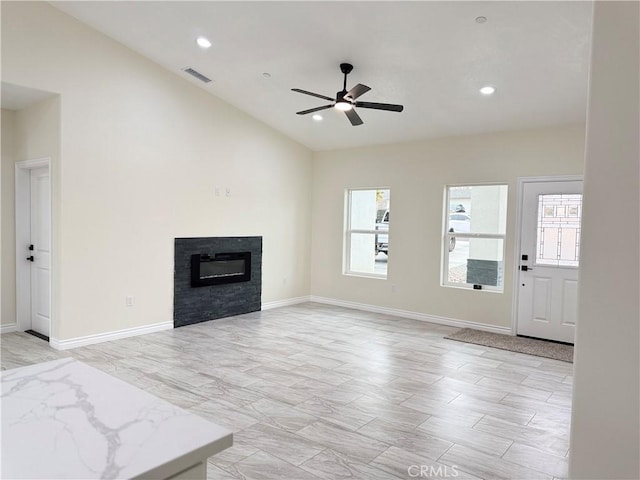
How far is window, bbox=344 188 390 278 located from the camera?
726cm

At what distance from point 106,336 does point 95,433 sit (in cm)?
471

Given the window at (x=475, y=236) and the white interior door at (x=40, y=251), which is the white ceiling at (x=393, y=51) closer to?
the window at (x=475, y=236)

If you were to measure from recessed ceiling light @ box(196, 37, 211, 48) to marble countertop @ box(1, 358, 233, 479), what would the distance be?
428cm

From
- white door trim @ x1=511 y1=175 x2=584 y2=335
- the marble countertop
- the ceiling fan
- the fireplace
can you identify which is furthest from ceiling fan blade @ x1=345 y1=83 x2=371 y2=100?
the marble countertop

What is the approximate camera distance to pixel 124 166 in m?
5.25

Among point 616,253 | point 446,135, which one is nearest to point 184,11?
point 446,135

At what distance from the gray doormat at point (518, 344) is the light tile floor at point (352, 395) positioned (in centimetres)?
21

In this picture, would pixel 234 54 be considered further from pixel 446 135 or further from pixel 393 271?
pixel 393 271

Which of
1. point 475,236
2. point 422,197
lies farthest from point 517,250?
point 422,197

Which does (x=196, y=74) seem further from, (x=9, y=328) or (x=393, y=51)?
(x=9, y=328)

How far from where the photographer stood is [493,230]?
6113 millimetres

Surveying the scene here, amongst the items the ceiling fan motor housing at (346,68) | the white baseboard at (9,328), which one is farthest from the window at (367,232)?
the white baseboard at (9,328)

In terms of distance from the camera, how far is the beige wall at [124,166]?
4.63 m

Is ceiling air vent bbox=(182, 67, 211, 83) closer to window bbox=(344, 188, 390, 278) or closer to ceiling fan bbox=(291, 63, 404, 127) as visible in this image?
ceiling fan bbox=(291, 63, 404, 127)
